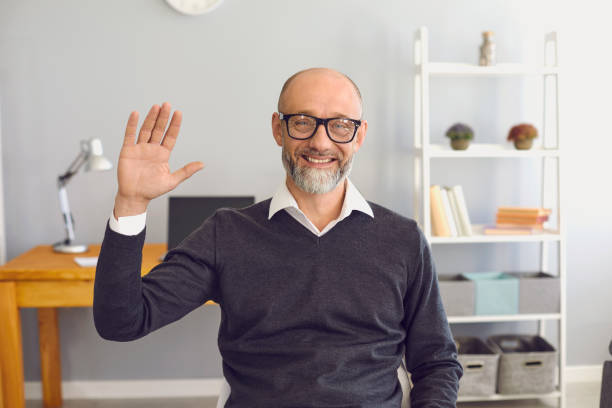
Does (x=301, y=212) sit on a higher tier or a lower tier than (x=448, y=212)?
higher

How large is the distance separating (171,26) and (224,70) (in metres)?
0.32

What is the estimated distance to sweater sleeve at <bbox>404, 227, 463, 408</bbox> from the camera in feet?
4.57

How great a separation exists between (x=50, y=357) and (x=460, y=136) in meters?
2.14

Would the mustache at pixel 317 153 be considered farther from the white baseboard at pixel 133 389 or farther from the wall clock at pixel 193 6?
the white baseboard at pixel 133 389

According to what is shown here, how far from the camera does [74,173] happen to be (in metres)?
2.69

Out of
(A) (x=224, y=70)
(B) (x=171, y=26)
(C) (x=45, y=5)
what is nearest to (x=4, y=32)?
(C) (x=45, y=5)

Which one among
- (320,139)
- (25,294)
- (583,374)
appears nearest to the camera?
(320,139)

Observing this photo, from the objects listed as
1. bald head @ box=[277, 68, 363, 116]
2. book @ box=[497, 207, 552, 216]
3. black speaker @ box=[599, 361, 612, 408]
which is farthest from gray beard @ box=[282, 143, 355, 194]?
book @ box=[497, 207, 552, 216]

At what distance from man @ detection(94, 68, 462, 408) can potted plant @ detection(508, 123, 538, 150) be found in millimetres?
1525

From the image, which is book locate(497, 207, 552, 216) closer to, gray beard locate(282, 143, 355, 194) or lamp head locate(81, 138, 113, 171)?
gray beard locate(282, 143, 355, 194)

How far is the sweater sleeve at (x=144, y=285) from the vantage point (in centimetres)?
114

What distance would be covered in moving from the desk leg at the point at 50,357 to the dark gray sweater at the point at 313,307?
1695 mm

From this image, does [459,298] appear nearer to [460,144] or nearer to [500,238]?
[500,238]

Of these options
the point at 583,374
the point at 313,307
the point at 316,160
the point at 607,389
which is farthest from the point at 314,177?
the point at 583,374
